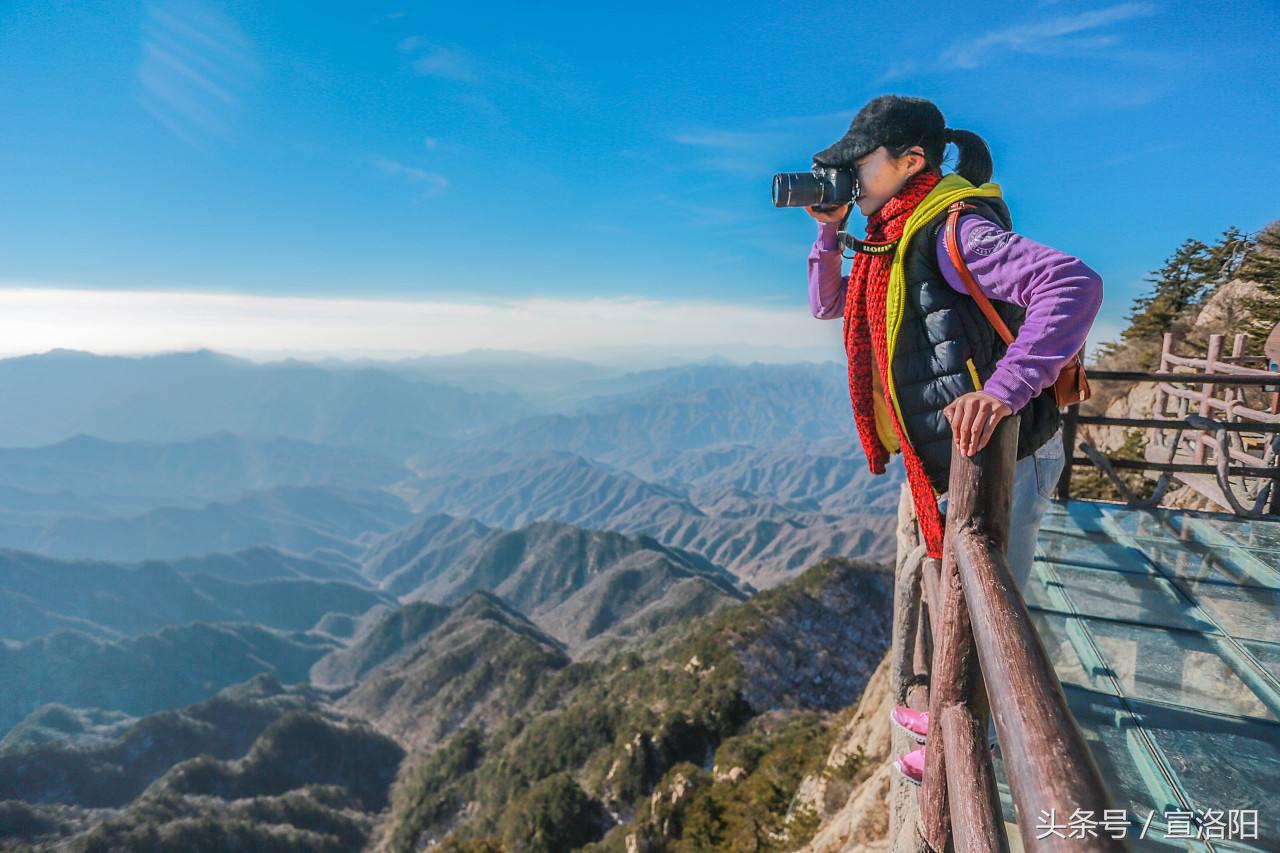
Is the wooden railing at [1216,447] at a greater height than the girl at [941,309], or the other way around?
the girl at [941,309]

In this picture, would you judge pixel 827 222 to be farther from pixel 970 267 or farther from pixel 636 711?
pixel 636 711

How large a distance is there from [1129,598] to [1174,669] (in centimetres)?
98

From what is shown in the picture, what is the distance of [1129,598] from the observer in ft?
14.7

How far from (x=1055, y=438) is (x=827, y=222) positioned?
53.0 inches

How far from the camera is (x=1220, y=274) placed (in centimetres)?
1933

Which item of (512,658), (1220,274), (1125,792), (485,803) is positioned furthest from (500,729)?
(1125,792)

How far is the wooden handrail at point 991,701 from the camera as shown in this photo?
1354 millimetres

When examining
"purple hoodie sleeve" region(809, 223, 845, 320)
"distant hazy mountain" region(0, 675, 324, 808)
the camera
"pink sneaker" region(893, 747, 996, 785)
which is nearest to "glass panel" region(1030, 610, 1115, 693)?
"pink sneaker" region(893, 747, 996, 785)

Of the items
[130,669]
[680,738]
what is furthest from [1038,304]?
[130,669]

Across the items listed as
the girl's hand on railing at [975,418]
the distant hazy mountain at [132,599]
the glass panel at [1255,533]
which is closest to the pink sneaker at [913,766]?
the girl's hand on railing at [975,418]

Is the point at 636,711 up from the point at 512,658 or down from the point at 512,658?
up

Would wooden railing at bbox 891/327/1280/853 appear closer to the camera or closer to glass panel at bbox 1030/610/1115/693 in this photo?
glass panel at bbox 1030/610/1115/693

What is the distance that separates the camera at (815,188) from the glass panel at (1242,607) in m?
3.67

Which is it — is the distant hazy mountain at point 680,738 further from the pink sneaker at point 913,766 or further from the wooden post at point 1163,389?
the pink sneaker at point 913,766
